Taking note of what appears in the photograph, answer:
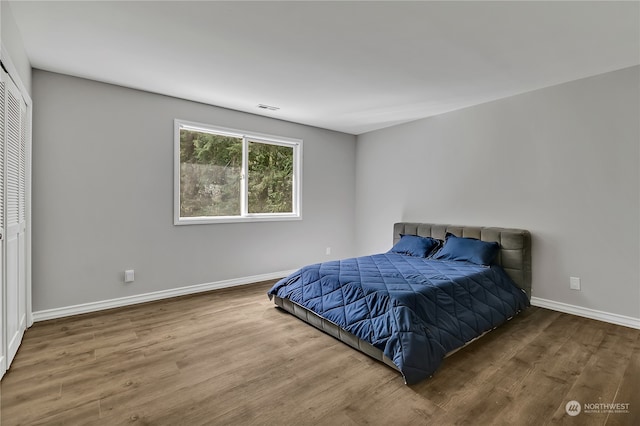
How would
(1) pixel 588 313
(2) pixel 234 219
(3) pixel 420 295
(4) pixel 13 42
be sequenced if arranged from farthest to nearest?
(2) pixel 234 219
(1) pixel 588 313
(3) pixel 420 295
(4) pixel 13 42

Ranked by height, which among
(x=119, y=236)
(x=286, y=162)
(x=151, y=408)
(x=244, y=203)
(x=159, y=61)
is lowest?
(x=151, y=408)

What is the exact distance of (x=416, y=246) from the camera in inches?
163

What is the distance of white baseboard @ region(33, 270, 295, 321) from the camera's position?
3.08 m

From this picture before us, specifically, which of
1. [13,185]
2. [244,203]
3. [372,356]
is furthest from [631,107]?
[13,185]

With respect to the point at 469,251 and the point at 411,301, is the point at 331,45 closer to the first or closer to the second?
the point at 411,301

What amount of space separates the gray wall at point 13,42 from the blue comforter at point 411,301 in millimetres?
2897

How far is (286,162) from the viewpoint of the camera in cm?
496

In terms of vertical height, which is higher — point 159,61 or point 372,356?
point 159,61

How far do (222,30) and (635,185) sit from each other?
3.92 metres

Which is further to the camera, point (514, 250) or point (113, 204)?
point (514, 250)

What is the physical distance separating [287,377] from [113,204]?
2716 millimetres

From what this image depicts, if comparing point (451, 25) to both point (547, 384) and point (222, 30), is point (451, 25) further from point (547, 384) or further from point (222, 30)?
point (547, 384)

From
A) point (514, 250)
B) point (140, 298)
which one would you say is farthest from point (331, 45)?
point (140, 298)

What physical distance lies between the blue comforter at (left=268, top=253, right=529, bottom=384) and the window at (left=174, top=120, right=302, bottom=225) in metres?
1.54
